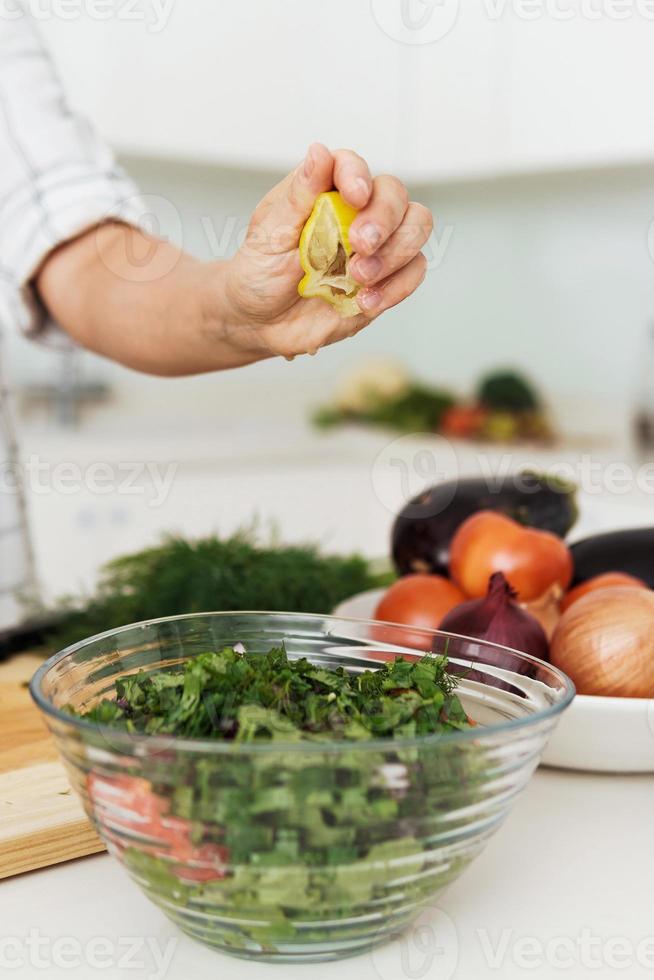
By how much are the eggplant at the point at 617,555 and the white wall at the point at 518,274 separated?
2.16 m

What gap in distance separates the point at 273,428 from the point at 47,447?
3.04 ft

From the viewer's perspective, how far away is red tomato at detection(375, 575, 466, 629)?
0.76 meters

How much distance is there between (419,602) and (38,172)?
2.31 ft

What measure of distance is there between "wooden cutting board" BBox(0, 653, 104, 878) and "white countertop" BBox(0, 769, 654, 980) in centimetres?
1

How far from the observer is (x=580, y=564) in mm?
864

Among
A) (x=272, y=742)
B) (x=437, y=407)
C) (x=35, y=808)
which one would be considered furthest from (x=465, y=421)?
(x=272, y=742)

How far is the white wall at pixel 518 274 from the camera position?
2.96 m

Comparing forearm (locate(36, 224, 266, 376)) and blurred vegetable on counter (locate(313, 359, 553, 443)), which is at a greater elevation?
forearm (locate(36, 224, 266, 376))

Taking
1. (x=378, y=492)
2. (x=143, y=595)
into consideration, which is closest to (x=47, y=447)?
(x=378, y=492)

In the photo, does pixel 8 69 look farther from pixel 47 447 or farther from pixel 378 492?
pixel 378 492

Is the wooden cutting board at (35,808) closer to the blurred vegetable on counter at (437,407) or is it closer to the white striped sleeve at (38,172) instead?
the white striped sleeve at (38,172)

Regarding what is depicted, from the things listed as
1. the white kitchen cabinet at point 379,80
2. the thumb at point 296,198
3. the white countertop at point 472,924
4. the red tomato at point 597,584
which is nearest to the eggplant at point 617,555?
the red tomato at point 597,584

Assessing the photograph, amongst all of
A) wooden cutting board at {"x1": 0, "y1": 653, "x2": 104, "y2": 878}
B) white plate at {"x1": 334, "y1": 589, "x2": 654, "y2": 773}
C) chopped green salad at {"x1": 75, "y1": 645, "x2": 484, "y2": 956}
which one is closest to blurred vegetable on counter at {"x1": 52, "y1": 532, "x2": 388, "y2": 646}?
wooden cutting board at {"x1": 0, "y1": 653, "x2": 104, "y2": 878}

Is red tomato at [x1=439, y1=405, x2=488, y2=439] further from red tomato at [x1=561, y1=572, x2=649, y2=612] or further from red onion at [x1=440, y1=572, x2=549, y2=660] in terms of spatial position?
red onion at [x1=440, y1=572, x2=549, y2=660]
